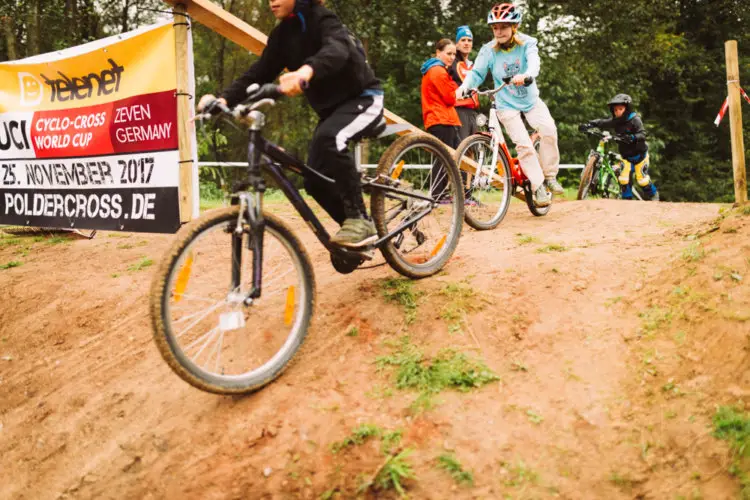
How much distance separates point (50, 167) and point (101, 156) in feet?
3.19

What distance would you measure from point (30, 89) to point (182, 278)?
16.4ft

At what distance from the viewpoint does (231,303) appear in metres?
3.16

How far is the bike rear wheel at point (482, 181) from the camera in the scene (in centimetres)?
606

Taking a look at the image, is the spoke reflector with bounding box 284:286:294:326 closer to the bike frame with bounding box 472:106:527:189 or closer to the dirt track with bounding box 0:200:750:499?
the dirt track with bounding box 0:200:750:499

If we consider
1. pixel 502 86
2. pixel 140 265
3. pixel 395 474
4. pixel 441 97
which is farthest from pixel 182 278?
pixel 441 97

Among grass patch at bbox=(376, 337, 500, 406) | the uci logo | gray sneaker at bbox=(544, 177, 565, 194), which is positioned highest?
the uci logo

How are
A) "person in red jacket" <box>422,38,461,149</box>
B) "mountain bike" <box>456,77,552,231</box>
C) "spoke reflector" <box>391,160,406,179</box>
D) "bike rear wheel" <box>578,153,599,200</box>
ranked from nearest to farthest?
"spoke reflector" <box>391,160,406,179</box>
"mountain bike" <box>456,77,552,231</box>
"person in red jacket" <box>422,38,461,149</box>
"bike rear wheel" <box>578,153,599,200</box>

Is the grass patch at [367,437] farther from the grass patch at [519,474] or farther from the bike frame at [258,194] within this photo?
the bike frame at [258,194]

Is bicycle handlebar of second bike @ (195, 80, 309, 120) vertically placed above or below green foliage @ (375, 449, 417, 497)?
above

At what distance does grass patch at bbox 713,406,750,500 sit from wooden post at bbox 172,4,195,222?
13.6ft

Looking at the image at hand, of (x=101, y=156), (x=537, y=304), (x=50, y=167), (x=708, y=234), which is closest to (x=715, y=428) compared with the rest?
(x=537, y=304)

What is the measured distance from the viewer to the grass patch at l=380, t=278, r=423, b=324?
12.8 ft

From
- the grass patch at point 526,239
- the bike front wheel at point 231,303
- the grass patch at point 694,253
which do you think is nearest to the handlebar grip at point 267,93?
the bike front wheel at point 231,303

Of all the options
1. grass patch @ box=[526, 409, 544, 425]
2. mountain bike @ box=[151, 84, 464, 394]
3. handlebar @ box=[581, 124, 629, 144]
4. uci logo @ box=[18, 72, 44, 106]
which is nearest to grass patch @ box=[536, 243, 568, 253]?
mountain bike @ box=[151, 84, 464, 394]
